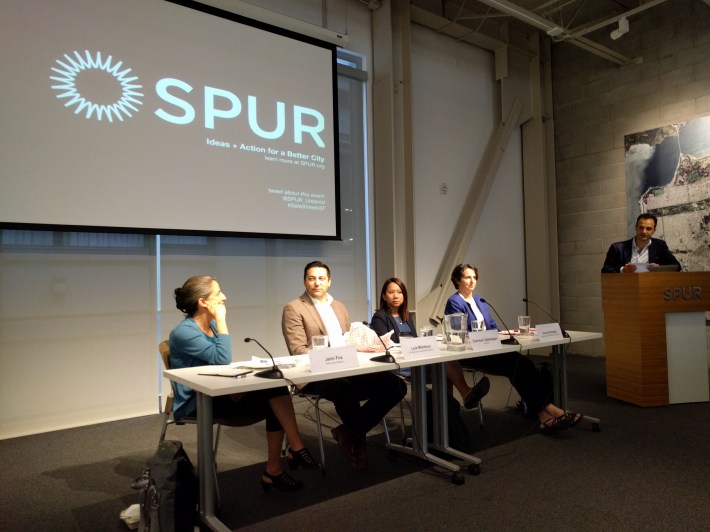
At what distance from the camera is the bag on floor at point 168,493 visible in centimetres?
184

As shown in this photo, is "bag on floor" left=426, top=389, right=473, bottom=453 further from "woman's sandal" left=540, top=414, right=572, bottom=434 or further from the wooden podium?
the wooden podium

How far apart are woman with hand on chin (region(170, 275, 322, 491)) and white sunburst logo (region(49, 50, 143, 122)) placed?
1.90 metres

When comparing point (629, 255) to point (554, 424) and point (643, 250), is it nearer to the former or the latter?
point (643, 250)

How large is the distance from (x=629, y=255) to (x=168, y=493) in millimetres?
4180

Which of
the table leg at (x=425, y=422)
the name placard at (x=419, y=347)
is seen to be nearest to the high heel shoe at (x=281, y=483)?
the table leg at (x=425, y=422)

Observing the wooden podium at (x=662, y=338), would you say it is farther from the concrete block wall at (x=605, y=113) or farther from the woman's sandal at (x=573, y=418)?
the concrete block wall at (x=605, y=113)

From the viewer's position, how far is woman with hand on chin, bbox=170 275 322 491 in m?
2.30

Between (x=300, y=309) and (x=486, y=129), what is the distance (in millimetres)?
4244

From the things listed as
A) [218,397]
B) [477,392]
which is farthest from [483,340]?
→ [218,397]

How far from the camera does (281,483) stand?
2.40 meters

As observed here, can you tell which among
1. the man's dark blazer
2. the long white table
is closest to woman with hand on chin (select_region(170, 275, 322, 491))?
the long white table

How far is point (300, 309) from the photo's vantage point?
3.03 meters

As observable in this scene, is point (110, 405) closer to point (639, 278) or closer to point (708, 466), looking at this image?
point (708, 466)

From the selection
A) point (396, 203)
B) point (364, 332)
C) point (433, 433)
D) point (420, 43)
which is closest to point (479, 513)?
point (433, 433)
